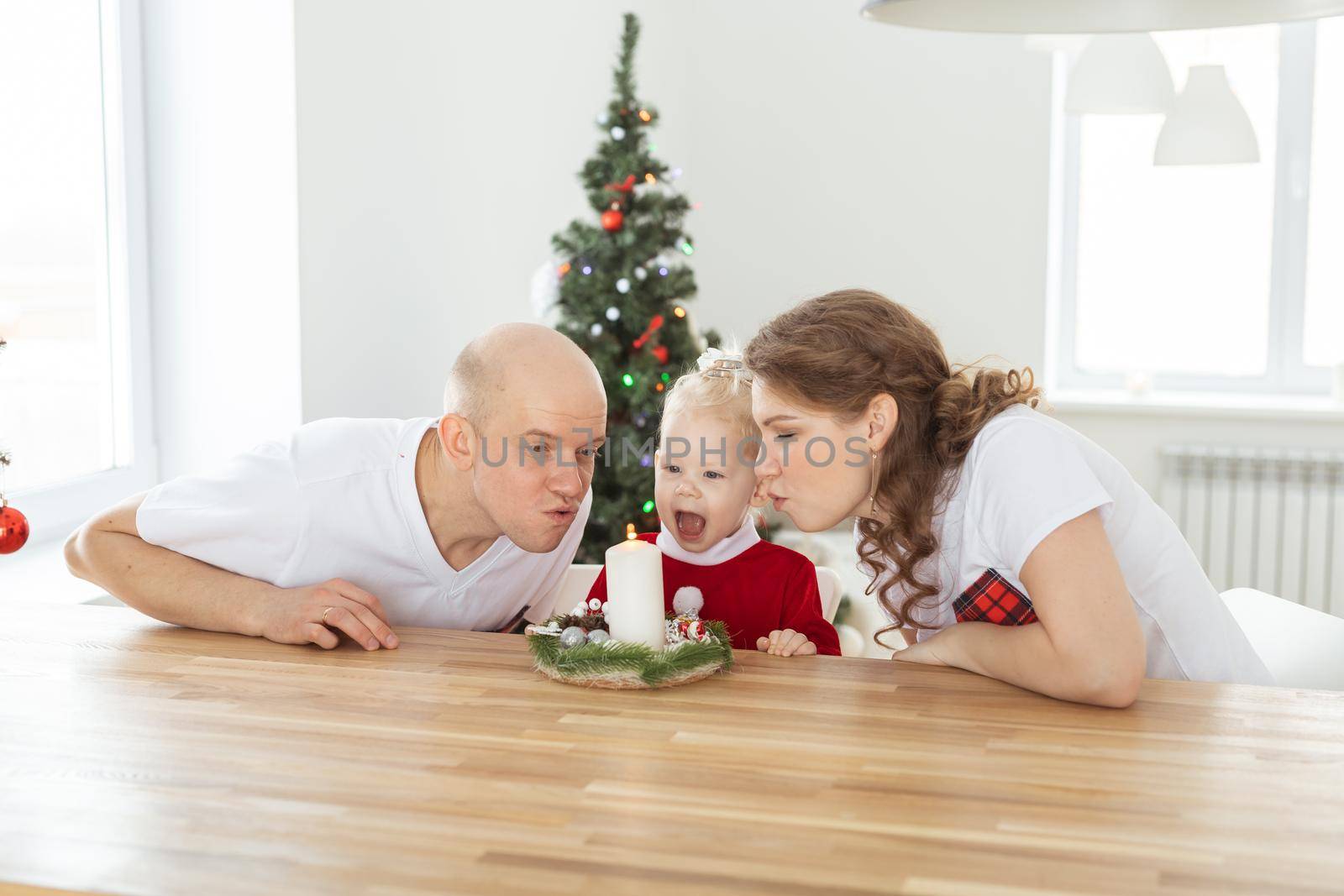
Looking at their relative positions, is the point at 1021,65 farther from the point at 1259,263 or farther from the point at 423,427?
the point at 423,427

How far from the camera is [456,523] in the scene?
1879mm

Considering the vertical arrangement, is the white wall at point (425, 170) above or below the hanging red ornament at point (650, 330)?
above

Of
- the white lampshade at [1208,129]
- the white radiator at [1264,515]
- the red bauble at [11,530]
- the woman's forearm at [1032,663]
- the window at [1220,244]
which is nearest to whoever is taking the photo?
the woman's forearm at [1032,663]

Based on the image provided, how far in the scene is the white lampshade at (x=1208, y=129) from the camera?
3.59 meters

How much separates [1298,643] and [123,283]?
2.58 meters

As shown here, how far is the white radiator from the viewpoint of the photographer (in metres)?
4.80

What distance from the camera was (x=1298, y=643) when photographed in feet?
5.72

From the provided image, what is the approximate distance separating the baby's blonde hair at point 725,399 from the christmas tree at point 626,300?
1.57 meters

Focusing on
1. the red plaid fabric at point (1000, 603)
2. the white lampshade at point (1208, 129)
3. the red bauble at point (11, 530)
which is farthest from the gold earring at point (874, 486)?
the white lampshade at point (1208, 129)

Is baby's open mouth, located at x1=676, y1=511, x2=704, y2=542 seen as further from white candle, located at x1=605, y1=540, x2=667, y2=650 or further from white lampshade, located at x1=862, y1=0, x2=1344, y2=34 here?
white lampshade, located at x1=862, y1=0, x2=1344, y2=34

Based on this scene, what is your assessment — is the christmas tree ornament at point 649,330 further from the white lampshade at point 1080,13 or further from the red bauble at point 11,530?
the white lampshade at point 1080,13

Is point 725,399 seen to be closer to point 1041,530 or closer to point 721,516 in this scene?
point 721,516

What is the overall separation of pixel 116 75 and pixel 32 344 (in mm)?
659

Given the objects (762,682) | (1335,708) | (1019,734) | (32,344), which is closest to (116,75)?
(32,344)
